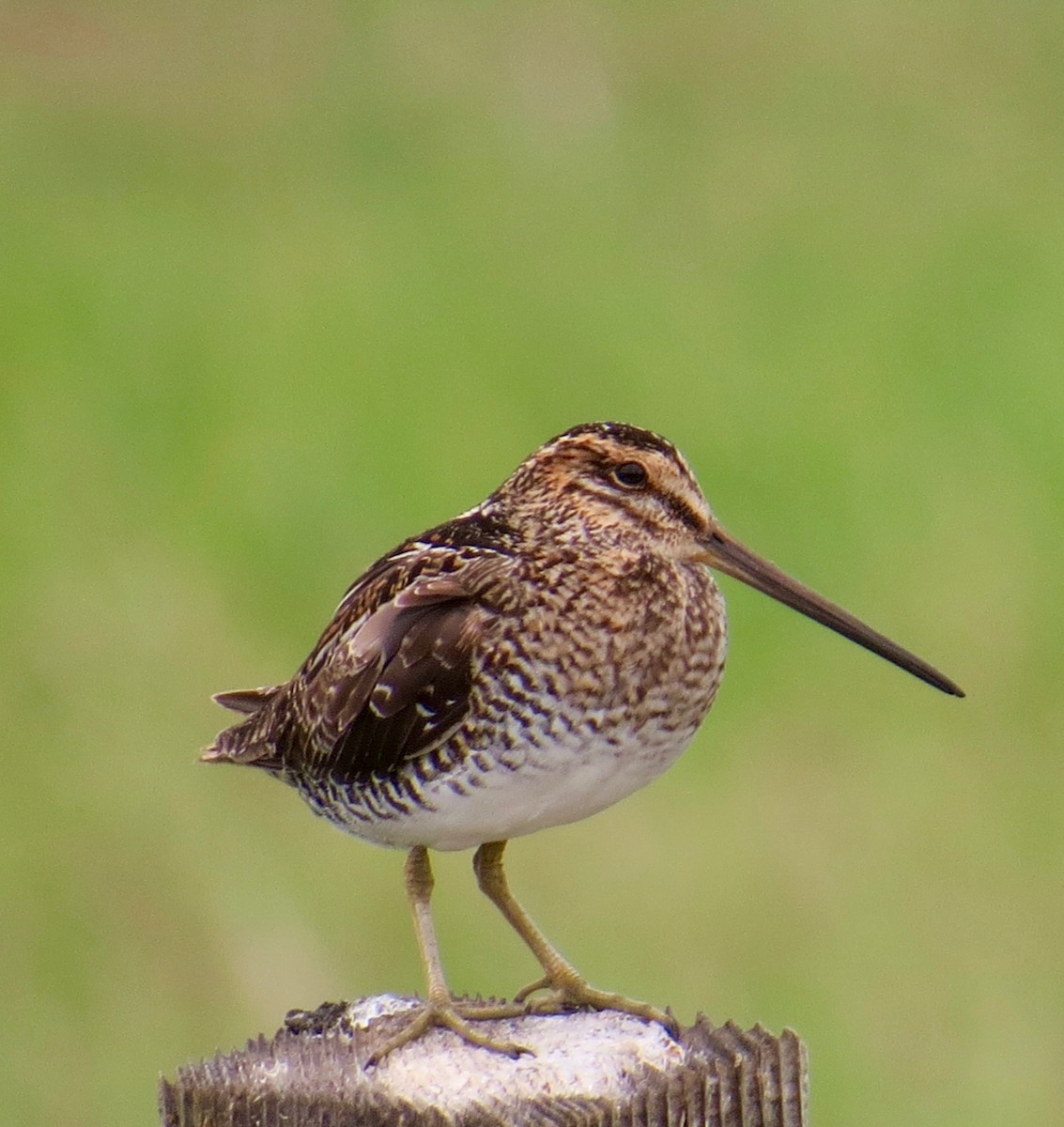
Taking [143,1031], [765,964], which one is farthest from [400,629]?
[765,964]

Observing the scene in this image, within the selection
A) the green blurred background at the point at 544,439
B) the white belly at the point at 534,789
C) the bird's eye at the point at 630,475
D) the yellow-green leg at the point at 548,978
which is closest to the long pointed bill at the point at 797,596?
the bird's eye at the point at 630,475

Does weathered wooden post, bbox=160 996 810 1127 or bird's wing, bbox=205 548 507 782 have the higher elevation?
bird's wing, bbox=205 548 507 782

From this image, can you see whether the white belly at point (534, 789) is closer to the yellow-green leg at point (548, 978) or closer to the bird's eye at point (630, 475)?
the yellow-green leg at point (548, 978)

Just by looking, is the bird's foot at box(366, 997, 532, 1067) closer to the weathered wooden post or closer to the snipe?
the weathered wooden post

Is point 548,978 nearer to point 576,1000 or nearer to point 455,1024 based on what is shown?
point 576,1000

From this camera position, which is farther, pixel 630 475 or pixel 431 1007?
pixel 630 475

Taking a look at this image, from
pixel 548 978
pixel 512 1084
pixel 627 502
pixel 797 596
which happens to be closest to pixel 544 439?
pixel 627 502

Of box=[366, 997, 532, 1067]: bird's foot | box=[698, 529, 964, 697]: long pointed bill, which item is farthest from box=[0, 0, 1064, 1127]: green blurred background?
box=[366, 997, 532, 1067]: bird's foot

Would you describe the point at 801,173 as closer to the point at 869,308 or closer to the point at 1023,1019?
the point at 869,308
